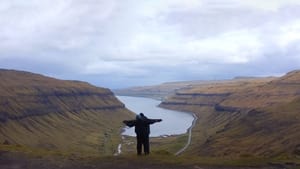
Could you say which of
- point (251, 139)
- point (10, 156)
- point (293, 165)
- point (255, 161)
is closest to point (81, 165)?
point (10, 156)

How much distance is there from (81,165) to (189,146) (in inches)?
5695

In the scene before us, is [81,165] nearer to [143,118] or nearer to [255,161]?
[143,118]

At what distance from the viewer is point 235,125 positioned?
195875 millimetres

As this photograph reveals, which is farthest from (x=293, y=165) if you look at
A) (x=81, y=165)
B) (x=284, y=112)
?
(x=284, y=112)

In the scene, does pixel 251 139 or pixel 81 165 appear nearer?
pixel 81 165

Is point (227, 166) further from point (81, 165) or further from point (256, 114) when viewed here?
point (256, 114)

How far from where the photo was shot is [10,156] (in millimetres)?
47656

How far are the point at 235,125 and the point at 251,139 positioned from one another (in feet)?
129

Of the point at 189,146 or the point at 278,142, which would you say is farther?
the point at 189,146

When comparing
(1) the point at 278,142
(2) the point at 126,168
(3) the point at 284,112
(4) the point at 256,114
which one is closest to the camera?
(2) the point at 126,168

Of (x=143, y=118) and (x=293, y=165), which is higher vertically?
(x=143, y=118)

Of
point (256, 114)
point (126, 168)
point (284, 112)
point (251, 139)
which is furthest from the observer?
point (256, 114)

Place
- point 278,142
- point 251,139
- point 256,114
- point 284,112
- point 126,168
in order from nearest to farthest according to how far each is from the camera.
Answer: point 126,168 < point 278,142 < point 251,139 < point 284,112 < point 256,114

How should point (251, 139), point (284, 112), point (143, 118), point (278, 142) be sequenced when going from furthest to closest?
point (284, 112) → point (251, 139) → point (278, 142) → point (143, 118)
